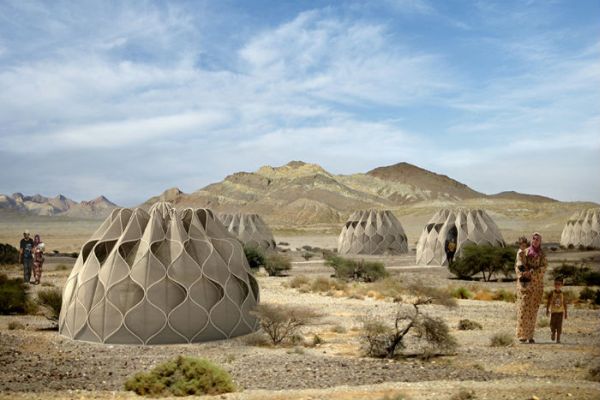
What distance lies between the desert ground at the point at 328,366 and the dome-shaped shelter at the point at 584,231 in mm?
36717

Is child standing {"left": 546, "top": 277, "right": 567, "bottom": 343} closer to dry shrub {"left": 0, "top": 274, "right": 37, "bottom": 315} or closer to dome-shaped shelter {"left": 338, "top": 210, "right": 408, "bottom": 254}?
dry shrub {"left": 0, "top": 274, "right": 37, "bottom": 315}

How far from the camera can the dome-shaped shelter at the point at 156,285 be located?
43.1ft

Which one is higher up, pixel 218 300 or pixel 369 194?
pixel 369 194

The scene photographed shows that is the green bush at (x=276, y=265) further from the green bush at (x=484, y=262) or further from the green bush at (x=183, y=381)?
the green bush at (x=183, y=381)

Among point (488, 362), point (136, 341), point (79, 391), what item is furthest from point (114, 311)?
point (488, 362)

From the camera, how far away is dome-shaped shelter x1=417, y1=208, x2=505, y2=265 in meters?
34.1

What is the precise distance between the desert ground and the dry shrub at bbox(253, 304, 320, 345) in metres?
0.44

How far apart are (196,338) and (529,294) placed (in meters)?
6.66

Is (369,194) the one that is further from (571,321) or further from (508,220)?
(571,321)

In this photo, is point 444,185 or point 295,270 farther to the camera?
point 444,185

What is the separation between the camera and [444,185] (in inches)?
7264

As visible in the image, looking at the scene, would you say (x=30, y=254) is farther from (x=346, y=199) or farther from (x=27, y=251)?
(x=346, y=199)

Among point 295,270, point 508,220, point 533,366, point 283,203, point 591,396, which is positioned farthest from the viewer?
point 283,203

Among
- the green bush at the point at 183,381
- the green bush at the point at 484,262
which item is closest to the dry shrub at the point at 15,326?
the green bush at the point at 183,381
